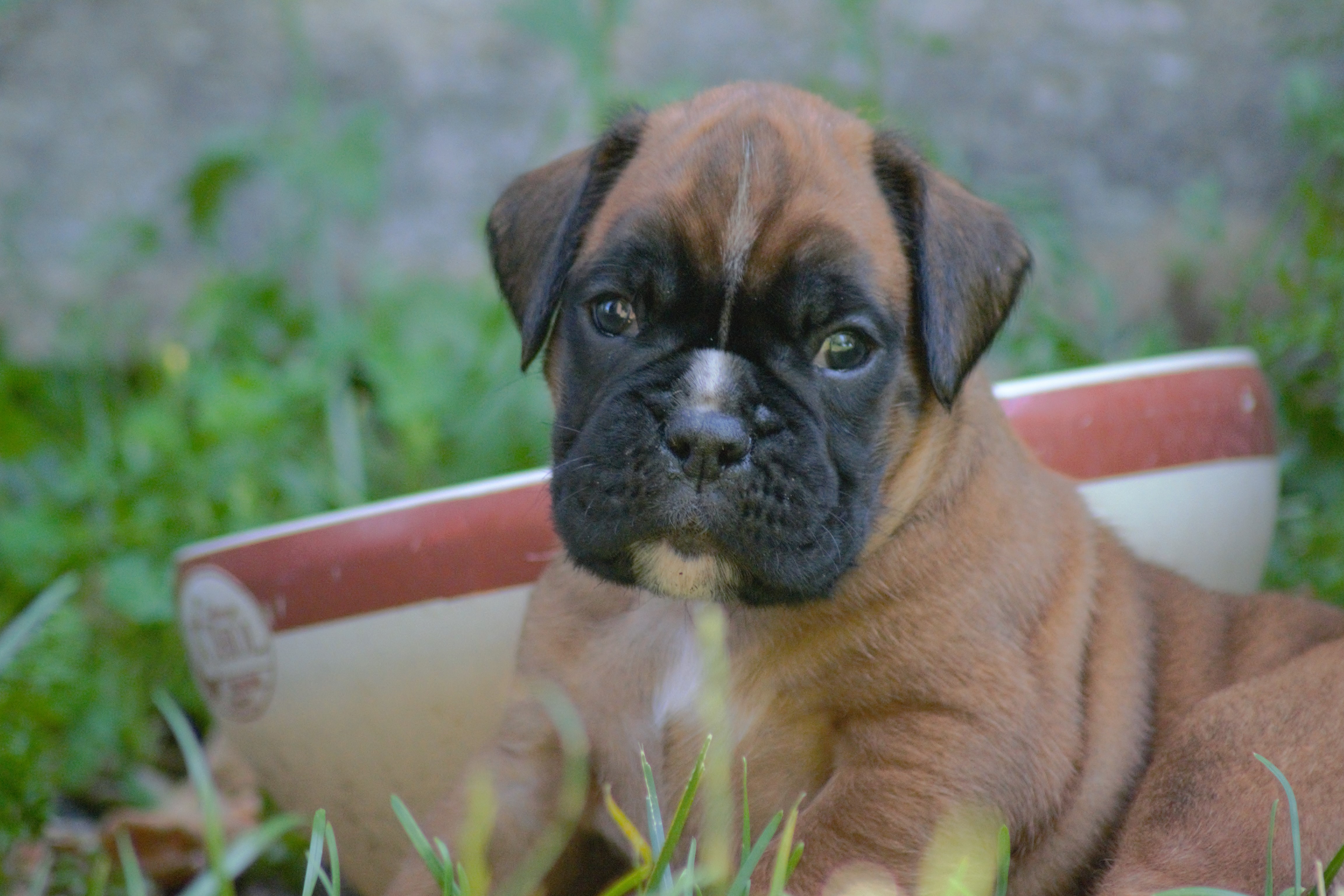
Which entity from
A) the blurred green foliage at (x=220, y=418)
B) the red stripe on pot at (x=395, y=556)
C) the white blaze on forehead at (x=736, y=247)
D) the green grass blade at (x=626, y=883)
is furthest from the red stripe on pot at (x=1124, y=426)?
the green grass blade at (x=626, y=883)

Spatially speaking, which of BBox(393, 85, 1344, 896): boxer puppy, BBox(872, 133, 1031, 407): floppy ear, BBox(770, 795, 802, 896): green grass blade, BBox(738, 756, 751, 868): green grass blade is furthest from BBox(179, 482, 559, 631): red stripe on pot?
BBox(770, 795, 802, 896): green grass blade

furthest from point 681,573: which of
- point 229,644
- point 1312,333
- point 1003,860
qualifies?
point 1312,333

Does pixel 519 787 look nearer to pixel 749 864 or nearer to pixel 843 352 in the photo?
pixel 749 864

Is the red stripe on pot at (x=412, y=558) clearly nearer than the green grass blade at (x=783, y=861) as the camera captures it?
No

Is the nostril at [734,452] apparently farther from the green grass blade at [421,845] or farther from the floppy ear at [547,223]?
the green grass blade at [421,845]

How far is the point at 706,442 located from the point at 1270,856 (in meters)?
1.20

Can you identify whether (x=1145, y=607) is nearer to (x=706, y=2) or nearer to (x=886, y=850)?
(x=886, y=850)

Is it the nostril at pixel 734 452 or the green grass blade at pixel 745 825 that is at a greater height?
the nostril at pixel 734 452

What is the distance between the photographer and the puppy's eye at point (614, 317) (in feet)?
9.57

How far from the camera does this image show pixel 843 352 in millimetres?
2863

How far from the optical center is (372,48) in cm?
675

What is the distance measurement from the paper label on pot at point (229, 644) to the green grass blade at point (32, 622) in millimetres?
308

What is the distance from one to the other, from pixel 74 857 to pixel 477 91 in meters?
4.28

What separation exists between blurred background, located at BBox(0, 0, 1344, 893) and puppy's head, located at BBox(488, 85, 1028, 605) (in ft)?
7.22
